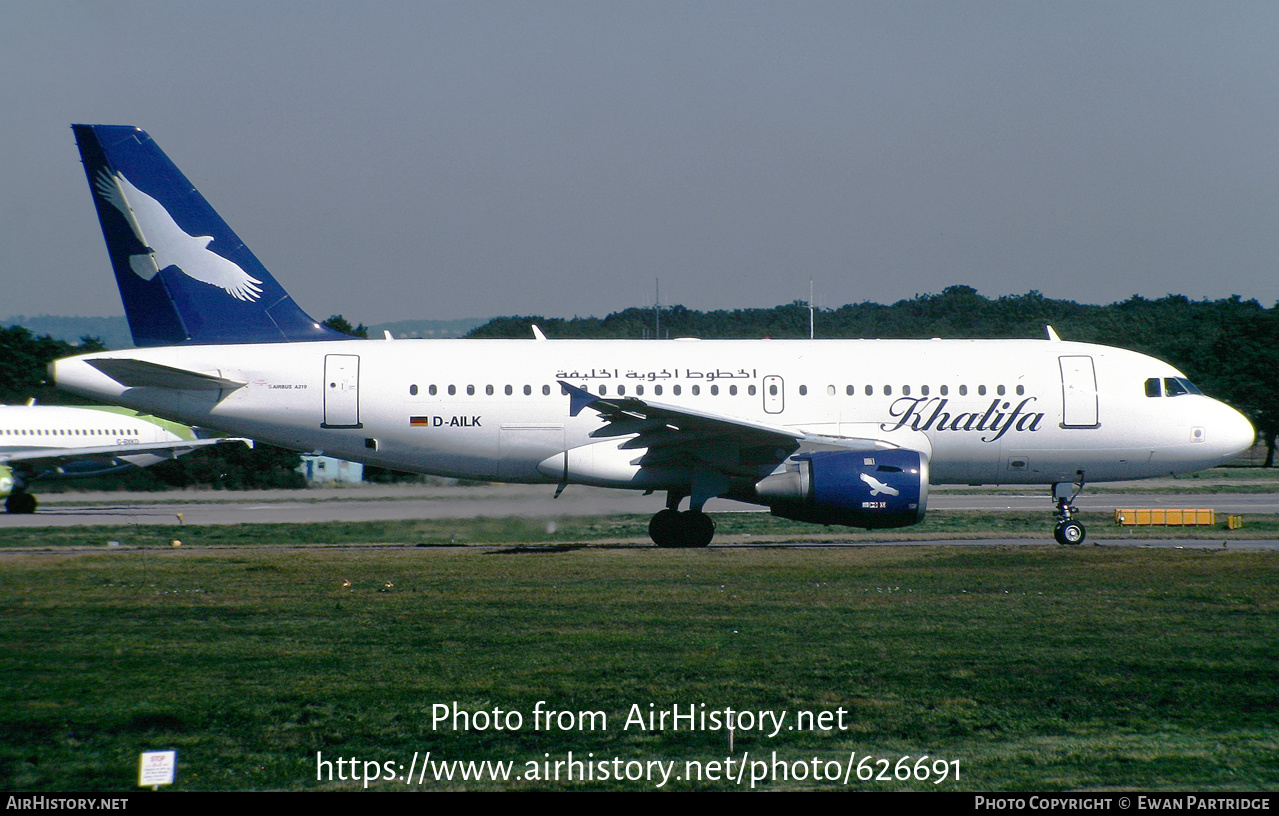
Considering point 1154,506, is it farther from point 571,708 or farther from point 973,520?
point 571,708

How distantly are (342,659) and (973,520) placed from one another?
65.2 feet

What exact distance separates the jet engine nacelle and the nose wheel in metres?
3.16

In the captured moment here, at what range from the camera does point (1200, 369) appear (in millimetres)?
57656

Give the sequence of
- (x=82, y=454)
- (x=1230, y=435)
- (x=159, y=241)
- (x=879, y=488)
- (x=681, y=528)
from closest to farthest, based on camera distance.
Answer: (x=879, y=488)
(x=159, y=241)
(x=681, y=528)
(x=1230, y=435)
(x=82, y=454)

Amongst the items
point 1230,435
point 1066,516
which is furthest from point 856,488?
point 1230,435

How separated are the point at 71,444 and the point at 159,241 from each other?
20145 mm

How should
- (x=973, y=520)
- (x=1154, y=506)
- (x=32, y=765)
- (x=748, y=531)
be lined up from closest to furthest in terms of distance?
1. (x=32, y=765)
2. (x=748, y=531)
3. (x=973, y=520)
4. (x=1154, y=506)

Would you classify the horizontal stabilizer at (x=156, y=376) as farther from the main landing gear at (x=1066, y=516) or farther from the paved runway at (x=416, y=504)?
the main landing gear at (x=1066, y=516)

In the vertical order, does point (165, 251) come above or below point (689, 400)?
above

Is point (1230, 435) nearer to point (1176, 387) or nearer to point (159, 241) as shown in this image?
point (1176, 387)

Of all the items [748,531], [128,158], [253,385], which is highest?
[128,158]

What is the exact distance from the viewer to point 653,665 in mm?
9031
